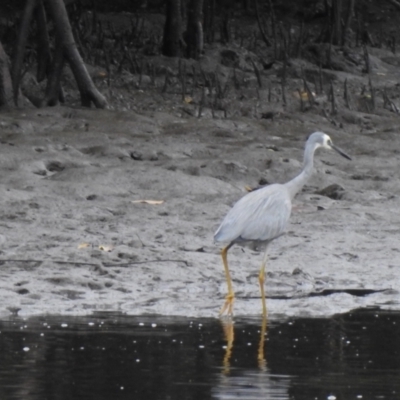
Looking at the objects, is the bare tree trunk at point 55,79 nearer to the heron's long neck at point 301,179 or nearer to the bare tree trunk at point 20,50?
the bare tree trunk at point 20,50

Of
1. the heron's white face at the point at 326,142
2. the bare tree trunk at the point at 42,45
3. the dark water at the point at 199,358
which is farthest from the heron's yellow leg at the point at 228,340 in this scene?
the bare tree trunk at the point at 42,45

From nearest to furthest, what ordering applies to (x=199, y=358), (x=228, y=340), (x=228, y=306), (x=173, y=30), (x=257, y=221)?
(x=199, y=358) < (x=228, y=340) < (x=228, y=306) < (x=257, y=221) < (x=173, y=30)

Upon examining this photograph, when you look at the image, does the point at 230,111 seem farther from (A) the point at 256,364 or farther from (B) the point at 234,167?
(A) the point at 256,364

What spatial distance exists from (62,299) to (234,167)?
3989mm

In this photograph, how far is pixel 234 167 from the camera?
36.7ft

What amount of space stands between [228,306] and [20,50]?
6.60 m

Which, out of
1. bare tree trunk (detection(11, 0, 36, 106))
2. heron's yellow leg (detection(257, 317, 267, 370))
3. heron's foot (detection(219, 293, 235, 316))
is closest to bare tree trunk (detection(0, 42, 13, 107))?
bare tree trunk (detection(11, 0, 36, 106))

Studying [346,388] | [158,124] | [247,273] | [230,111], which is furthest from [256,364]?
[230,111]

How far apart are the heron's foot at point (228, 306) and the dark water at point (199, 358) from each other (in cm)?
12

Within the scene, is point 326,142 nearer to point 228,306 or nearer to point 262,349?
point 228,306

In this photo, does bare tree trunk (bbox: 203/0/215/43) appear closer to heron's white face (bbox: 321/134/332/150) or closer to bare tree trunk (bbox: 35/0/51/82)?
bare tree trunk (bbox: 35/0/51/82)

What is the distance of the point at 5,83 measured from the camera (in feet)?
41.9

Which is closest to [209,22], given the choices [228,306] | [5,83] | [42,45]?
[42,45]

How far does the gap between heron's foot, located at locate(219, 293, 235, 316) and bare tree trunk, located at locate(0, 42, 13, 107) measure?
595 centimetres
